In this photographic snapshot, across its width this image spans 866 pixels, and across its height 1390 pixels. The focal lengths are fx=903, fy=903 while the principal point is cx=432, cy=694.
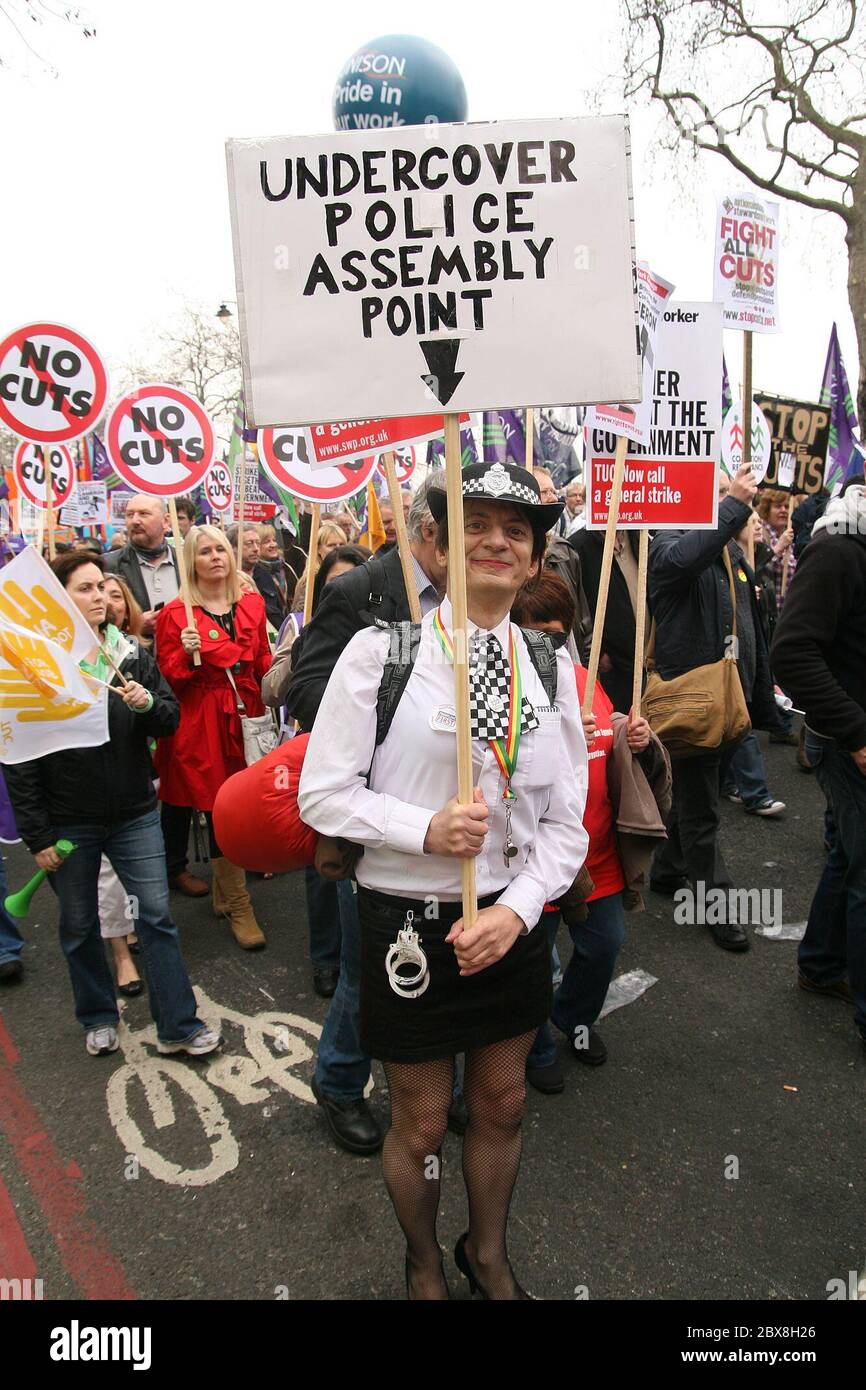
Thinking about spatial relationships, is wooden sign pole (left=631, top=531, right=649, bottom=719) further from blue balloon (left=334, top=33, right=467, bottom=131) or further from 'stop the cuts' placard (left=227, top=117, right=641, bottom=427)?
blue balloon (left=334, top=33, right=467, bottom=131)

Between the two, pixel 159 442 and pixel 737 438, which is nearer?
pixel 159 442

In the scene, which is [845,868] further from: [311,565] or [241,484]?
[241,484]

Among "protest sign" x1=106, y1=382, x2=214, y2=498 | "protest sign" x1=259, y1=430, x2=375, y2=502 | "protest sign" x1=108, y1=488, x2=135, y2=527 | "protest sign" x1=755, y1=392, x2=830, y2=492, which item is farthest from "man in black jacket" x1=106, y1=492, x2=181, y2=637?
"protest sign" x1=108, y1=488, x2=135, y2=527

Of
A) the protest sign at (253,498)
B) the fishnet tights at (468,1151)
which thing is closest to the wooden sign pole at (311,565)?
the fishnet tights at (468,1151)

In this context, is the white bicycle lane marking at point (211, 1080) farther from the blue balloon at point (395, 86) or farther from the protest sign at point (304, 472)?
the blue balloon at point (395, 86)

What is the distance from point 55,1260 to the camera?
2441 mm

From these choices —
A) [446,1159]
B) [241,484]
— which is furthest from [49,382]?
[446,1159]

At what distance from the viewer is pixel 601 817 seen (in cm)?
300

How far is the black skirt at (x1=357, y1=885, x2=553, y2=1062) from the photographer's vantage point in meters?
1.97

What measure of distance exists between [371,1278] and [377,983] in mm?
911

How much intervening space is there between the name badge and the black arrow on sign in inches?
24.4

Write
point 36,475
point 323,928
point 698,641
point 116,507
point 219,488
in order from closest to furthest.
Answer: point 323,928 → point 698,641 → point 36,475 → point 219,488 → point 116,507

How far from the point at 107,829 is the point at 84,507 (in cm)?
874
